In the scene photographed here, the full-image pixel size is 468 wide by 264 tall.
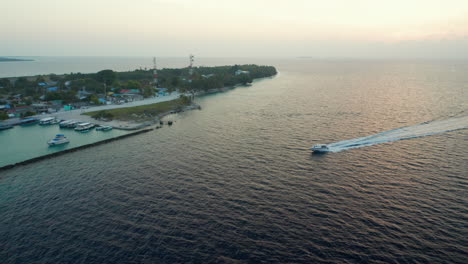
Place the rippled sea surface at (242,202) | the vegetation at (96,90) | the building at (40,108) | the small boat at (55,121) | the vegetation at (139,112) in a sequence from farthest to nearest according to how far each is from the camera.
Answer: the vegetation at (96,90)
the building at (40,108)
the vegetation at (139,112)
the small boat at (55,121)
the rippled sea surface at (242,202)

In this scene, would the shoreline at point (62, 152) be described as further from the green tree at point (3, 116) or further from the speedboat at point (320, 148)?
the speedboat at point (320, 148)

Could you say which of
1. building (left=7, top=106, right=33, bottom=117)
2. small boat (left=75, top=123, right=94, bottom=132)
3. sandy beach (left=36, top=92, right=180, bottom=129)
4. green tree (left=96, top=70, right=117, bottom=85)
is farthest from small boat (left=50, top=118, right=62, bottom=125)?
green tree (left=96, top=70, right=117, bottom=85)

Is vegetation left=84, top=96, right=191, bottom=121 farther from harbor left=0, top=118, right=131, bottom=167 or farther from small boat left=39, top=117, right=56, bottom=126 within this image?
small boat left=39, top=117, right=56, bottom=126

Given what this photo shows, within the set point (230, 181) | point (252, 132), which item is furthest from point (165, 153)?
point (252, 132)

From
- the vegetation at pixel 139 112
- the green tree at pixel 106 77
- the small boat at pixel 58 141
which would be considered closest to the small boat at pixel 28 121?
the vegetation at pixel 139 112

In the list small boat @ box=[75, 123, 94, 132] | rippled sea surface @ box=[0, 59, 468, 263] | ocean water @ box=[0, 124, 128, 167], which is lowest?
rippled sea surface @ box=[0, 59, 468, 263]

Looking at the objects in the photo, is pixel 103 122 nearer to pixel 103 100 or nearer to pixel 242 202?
pixel 103 100
